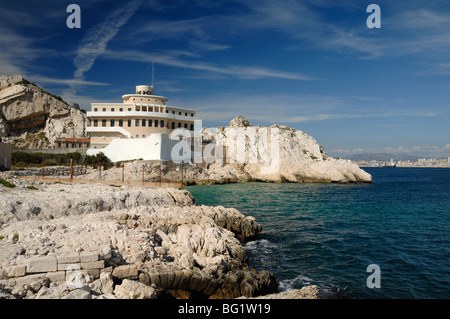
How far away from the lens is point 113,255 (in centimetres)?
1041

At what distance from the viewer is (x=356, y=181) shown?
66938mm

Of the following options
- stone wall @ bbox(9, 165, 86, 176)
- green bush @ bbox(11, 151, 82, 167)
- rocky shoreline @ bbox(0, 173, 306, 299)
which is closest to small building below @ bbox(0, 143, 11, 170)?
stone wall @ bbox(9, 165, 86, 176)

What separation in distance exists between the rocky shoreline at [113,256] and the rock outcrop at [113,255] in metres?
0.02

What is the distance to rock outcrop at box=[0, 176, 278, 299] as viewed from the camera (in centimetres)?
887

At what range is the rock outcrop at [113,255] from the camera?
29.1 ft

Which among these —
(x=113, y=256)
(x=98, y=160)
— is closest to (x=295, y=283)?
(x=113, y=256)

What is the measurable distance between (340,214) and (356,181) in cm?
4249

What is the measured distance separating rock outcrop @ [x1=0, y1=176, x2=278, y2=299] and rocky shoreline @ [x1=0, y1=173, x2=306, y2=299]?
2cm

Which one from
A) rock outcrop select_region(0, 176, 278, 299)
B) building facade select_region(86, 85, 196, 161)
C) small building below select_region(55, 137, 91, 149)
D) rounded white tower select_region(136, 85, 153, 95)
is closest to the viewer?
rock outcrop select_region(0, 176, 278, 299)

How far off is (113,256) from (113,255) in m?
0.03

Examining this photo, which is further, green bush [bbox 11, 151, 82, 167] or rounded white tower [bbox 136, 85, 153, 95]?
rounded white tower [bbox 136, 85, 153, 95]

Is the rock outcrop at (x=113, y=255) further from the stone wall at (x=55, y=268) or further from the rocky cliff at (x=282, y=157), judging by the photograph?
the rocky cliff at (x=282, y=157)

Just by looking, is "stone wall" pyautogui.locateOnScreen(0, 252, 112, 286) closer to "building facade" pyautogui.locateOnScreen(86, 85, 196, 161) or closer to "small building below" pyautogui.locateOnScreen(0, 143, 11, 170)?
"small building below" pyautogui.locateOnScreen(0, 143, 11, 170)
